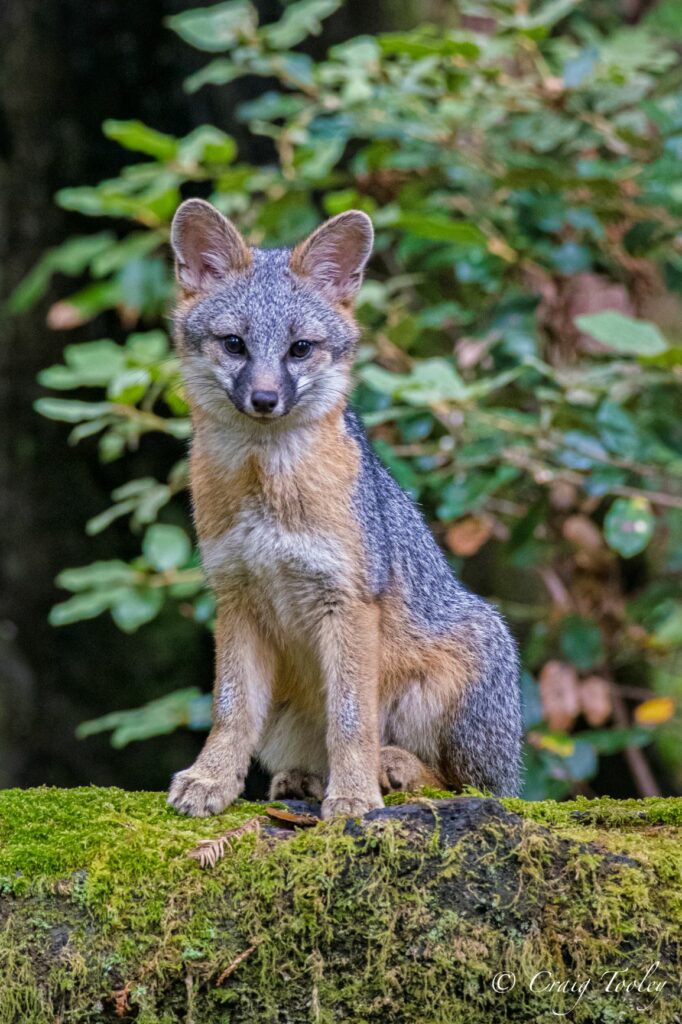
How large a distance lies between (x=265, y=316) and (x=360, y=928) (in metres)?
2.24

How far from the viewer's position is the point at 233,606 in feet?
15.9

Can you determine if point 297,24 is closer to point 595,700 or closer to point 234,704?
point 234,704

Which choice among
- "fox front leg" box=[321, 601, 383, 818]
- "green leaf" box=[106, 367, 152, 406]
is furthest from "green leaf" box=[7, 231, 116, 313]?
"fox front leg" box=[321, 601, 383, 818]

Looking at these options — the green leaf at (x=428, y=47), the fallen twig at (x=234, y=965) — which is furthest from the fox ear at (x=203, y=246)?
the fallen twig at (x=234, y=965)

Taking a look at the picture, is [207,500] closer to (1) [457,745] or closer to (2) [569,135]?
(1) [457,745]

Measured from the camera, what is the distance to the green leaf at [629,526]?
5941mm

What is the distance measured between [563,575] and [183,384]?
13.2ft

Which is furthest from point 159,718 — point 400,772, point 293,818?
point 293,818

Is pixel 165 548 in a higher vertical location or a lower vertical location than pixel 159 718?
higher

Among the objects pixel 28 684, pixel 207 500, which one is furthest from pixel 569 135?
pixel 28 684

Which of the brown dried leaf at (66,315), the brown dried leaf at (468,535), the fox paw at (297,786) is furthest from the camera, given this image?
the brown dried leaf at (66,315)

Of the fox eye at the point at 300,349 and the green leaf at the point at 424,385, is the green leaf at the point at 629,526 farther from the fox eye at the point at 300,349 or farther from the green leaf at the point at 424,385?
the fox eye at the point at 300,349

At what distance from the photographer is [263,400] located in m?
4.41

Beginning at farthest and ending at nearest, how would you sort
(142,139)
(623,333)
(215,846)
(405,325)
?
(405,325) → (142,139) → (623,333) → (215,846)
